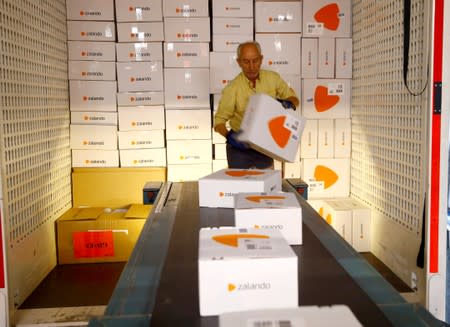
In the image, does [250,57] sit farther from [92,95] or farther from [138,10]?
[92,95]

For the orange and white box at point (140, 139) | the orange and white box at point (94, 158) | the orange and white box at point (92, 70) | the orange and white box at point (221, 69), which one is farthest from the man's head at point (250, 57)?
the orange and white box at point (94, 158)

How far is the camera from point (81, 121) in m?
4.02

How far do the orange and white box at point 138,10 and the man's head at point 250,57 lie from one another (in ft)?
3.69

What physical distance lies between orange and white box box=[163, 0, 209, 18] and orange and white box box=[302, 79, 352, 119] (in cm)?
101

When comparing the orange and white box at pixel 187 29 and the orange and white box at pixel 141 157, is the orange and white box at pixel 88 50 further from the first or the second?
the orange and white box at pixel 141 157

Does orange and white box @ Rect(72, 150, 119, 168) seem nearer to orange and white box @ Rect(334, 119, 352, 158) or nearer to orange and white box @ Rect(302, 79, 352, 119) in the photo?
orange and white box @ Rect(302, 79, 352, 119)

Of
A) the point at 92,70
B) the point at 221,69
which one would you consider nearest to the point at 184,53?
the point at 221,69

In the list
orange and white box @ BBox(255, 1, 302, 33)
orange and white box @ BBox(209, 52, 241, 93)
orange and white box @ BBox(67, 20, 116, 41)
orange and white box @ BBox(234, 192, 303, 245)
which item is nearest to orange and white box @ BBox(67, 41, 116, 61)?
orange and white box @ BBox(67, 20, 116, 41)

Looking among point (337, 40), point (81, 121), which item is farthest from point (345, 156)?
point (81, 121)

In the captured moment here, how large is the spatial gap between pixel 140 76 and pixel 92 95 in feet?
1.37

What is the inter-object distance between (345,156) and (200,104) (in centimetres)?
128

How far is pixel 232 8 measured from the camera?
3957 millimetres

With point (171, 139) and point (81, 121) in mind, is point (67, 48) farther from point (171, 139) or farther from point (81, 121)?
point (171, 139)

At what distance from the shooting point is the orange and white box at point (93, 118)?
13.2 ft
